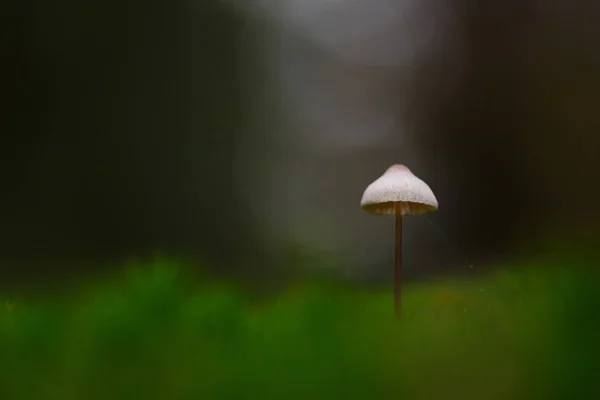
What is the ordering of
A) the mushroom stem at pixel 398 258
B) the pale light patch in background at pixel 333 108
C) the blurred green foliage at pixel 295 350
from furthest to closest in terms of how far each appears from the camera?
the pale light patch in background at pixel 333 108
the mushroom stem at pixel 398 258
the blurred green foliage at pixel 295 350

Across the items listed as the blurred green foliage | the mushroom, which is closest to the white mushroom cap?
the mushroom

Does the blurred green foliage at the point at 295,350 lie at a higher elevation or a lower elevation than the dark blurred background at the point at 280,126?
lower

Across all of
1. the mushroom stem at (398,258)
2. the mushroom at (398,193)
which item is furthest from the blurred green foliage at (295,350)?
the mushroom at (398,193)

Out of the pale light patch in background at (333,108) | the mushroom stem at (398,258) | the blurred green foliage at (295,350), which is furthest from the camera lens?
the pale light patch in background at (333,108)

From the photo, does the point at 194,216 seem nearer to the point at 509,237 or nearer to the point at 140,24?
the point at 140,24

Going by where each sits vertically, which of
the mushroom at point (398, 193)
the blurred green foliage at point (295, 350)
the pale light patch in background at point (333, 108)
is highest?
the pale light patch in background at point (333, 108)

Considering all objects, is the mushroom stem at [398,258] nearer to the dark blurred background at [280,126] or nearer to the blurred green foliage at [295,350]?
the dark blurred background at [280,126]

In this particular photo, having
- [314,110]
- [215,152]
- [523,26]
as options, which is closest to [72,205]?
[215,152]
